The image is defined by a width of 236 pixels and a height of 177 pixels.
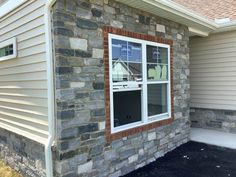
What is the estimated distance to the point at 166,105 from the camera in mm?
5578

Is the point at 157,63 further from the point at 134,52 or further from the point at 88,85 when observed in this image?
the point at 88,85

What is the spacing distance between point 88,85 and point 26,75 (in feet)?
3.87

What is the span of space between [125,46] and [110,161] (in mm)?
2036

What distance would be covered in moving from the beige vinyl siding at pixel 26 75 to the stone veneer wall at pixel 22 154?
14 cm

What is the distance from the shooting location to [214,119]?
723 centimetres

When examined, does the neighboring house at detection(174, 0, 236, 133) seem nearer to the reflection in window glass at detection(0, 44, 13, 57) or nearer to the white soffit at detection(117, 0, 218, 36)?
the white soffit at detection(117, 0, 218, 36)

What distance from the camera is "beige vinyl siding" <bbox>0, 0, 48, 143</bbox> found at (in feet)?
12.1

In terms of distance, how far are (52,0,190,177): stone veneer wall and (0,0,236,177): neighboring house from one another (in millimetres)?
14

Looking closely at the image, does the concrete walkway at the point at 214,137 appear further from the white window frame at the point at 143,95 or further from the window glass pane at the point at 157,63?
the window glass pane at the point at 157,63

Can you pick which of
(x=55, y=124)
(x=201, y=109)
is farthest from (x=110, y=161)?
(x=201, y=109)

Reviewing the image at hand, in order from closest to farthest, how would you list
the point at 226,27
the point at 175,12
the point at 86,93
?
the point at 86,93 < the point at 175,12 < the point at 226,27

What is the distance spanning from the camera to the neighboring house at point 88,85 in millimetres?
3445

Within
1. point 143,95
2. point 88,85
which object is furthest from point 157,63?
point 88,85

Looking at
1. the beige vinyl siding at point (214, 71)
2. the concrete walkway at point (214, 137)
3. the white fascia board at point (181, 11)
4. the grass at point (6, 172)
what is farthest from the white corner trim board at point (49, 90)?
the beige vinyl siding at point (214, 71)
